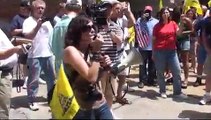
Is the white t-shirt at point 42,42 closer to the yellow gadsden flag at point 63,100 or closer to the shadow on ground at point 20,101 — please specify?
the shadow on ground at point 20,101

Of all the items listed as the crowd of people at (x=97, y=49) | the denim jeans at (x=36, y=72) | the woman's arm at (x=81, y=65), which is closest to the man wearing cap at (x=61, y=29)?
the crowd of people at (x=97, y=49)

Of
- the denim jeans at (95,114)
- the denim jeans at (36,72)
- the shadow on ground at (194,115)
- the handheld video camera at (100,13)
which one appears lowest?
the shadow on ground at (194,115)

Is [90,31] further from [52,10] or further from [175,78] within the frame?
[52,10]

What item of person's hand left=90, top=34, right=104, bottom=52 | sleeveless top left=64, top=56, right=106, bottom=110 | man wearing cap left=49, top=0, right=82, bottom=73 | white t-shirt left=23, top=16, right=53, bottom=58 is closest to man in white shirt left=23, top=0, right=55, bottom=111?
white t-shirt left=23, top=16, right=53, bottom=58

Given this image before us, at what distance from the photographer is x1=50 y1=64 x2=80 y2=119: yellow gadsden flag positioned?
3643 mm

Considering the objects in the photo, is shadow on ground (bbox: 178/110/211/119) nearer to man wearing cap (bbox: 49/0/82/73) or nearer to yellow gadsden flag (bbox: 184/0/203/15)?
man wearing cap (bbox: 49/0/82/73)

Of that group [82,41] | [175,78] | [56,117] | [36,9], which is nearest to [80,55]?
[82,41]

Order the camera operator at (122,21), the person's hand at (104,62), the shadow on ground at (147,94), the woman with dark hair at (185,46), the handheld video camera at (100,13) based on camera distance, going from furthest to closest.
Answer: the woman with dark hair at (185,46)
the shadow on ground at (147,94)
the camera operator at (122,21)
the handheld video camera at (100,13)
the person's hand at (104,62)

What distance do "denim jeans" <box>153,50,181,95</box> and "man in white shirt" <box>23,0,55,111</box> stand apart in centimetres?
197

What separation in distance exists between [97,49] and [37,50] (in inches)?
118

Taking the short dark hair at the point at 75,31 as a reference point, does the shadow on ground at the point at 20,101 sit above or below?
below

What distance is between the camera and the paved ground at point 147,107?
6.64 m

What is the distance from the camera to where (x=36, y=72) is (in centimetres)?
680

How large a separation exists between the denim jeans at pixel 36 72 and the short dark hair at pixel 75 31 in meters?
3.11
